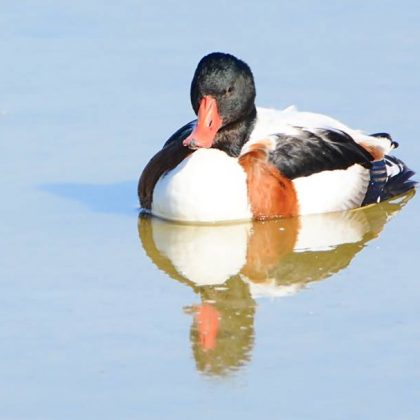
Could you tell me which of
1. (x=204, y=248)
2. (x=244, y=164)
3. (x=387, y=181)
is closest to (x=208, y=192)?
(x=244, y=164)

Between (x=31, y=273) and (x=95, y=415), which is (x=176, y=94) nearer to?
(x=31, y=273)

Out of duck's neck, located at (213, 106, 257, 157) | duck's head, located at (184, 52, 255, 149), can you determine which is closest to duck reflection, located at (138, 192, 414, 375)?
duck's neck, located at (213, 106, 257, 157)

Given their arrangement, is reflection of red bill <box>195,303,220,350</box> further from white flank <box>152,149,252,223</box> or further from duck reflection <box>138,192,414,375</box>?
white flank <box>152,149,252,223</box>

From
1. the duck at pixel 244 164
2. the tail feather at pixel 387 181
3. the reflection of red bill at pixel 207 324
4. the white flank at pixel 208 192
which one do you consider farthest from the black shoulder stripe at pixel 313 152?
the reflection of red bill at pixel 207 324

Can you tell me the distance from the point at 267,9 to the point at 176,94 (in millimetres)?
2397

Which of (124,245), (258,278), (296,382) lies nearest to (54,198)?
(124,245)

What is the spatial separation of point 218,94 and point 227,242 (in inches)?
43.3

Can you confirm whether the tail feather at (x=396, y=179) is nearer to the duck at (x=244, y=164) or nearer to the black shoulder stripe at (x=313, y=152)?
the duck at (x=244, y=164)

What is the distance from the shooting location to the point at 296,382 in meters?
8.19

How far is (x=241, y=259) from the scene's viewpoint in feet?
34.4

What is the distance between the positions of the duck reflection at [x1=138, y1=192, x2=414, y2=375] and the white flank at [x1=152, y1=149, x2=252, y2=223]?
87 mm

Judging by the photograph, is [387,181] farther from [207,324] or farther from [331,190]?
[207,324]

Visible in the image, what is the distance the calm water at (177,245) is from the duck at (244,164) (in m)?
0.15

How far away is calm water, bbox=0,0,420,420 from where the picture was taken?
8164 millimetres
